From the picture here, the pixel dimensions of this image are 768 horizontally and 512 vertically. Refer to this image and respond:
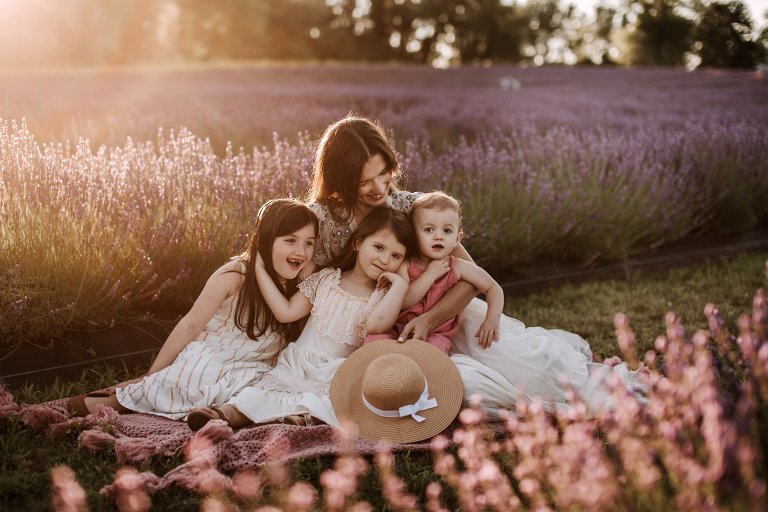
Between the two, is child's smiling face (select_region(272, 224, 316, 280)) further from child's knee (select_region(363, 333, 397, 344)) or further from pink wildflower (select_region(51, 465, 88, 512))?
pink wildflower (select_region(51, 465, 88, 512))

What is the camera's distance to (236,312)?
3117mm

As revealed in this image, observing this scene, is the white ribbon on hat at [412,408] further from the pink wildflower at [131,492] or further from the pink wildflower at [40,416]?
the pink wildflower at [40,416]

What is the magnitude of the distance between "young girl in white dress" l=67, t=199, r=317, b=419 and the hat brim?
0.40 meters

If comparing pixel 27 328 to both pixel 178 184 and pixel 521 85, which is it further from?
pixel 521 85

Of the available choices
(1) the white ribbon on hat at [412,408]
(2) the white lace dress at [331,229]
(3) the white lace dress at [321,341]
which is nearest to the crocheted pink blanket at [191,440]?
(1) the white ribbon on hat at [412,408]

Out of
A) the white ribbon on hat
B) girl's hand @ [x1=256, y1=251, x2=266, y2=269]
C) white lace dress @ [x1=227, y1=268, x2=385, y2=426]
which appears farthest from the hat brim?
girl's hand @ [x1=256, y1=251, x2=266, y2=269]

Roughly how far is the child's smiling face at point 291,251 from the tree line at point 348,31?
980 inches

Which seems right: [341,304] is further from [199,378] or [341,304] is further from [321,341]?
[199,378]

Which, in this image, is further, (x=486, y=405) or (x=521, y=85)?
(x=521, y=85)

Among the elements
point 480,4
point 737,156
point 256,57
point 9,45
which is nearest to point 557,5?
point 480,4

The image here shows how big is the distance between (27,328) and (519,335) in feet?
7.07

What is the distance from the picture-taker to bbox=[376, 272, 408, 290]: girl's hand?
3.00 meters

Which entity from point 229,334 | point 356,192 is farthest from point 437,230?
point 229,334

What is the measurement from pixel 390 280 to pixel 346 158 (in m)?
0.58
